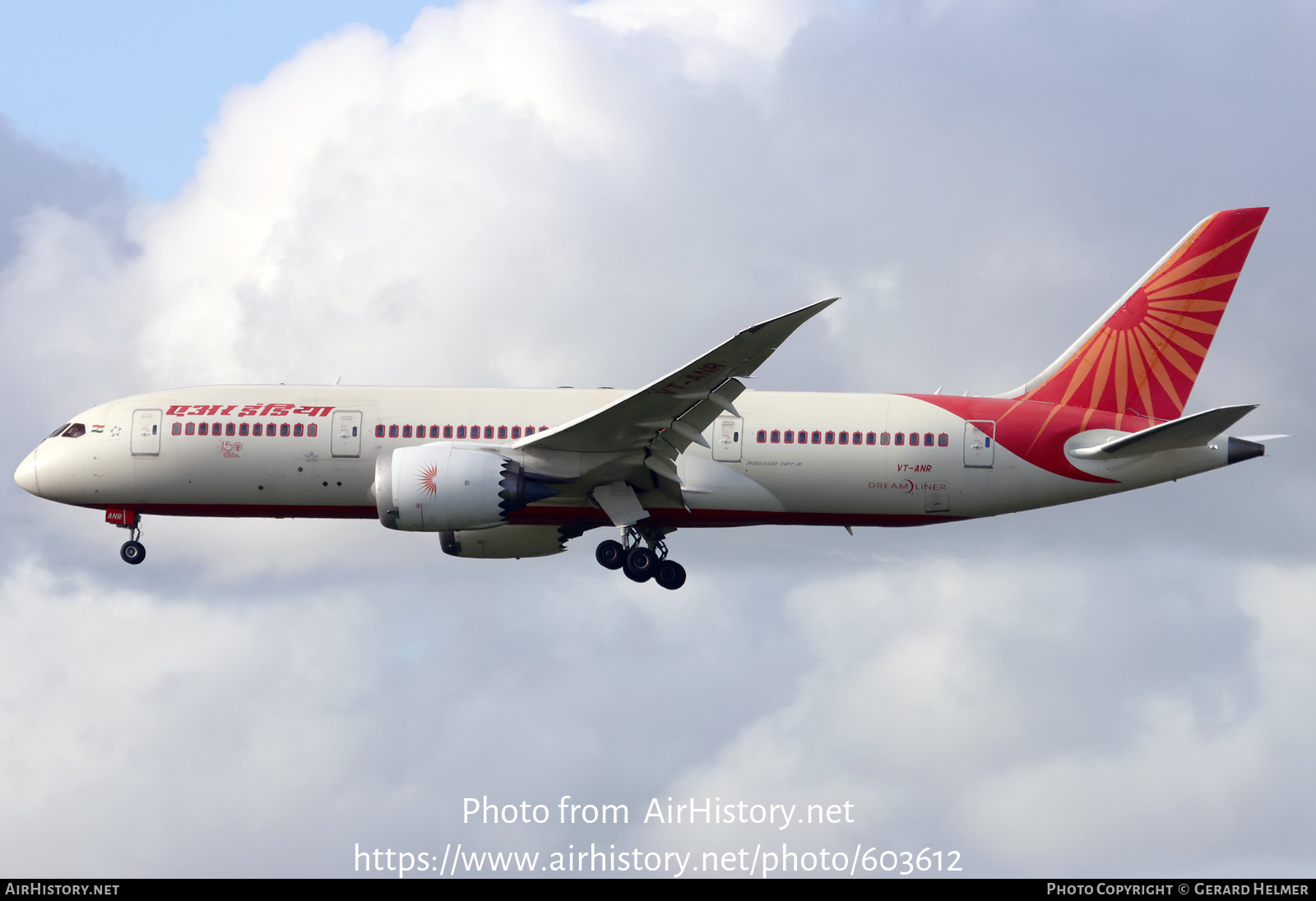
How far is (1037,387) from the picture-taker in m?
41.1

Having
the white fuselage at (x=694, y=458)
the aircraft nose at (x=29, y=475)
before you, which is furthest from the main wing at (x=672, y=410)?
the aircraft nose at (x=29, y=475)

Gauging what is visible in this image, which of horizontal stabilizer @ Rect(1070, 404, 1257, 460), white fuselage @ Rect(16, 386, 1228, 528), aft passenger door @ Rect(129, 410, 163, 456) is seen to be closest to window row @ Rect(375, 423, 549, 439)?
white fuselage @ Rect(16, 386, 1228, 528)

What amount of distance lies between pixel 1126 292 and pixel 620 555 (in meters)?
14.7

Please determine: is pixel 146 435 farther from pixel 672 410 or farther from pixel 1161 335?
pixel 1161 335

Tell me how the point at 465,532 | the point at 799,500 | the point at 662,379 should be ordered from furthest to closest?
the point at 465,532
the point at 799,500
the point at 662,379

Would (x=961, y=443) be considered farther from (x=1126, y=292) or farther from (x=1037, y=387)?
(x=1126, y=292)

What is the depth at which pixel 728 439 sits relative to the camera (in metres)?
39.5

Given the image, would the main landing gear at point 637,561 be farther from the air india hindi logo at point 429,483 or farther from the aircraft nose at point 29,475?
the aircraft nose at point 29,475

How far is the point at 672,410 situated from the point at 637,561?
207 inches

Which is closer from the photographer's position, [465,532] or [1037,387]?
[1037,387]

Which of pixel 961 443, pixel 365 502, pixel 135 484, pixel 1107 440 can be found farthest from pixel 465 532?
pixel 1107 440

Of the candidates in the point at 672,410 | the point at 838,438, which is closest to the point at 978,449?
the point at 838,438

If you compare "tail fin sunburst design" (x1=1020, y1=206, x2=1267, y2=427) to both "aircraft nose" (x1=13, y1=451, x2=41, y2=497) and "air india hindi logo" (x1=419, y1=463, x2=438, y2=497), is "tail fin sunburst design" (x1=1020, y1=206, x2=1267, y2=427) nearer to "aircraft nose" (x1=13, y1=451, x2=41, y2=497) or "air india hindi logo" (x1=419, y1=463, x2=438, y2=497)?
"air india hindi logo" (x1=419, y1=463, x2=438, y2=497)

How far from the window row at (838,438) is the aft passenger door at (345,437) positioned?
9.78 metres
